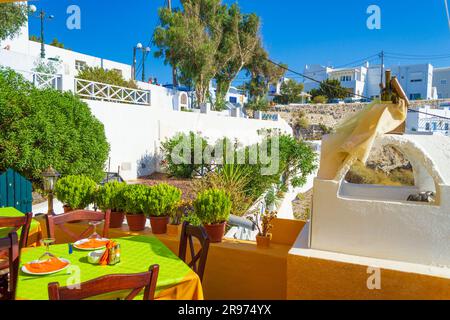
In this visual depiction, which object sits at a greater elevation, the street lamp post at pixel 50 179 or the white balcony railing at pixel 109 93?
the white balcony railing at pixel 109 93

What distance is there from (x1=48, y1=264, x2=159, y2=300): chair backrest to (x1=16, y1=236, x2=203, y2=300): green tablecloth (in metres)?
0.22

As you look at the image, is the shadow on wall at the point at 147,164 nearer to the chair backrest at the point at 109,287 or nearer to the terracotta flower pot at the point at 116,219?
the terracotta flower pot at the point at 116,219

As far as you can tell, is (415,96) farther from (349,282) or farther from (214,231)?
(349,282)

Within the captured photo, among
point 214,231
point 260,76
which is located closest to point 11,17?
point 214,231

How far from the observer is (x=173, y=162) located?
11.8m

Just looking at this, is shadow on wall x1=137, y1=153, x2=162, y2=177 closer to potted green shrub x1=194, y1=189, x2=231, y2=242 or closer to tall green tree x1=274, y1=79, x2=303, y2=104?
potted green shrub x1=194, y1=189, x2=231, y2=242

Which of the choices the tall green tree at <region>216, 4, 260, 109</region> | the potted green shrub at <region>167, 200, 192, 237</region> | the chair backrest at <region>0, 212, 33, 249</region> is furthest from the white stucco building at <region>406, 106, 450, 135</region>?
the chair backrest at <region>0, 212, 33, 249</region>

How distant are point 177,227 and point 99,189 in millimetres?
1166

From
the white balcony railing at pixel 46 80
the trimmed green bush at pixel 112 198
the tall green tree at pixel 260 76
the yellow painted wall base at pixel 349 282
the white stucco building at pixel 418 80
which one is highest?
the white stucco building at pixel 418 80

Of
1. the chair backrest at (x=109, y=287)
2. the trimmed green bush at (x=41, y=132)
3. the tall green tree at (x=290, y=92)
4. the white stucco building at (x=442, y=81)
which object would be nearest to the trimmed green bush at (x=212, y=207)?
the chair backrest at (x=109, y=287)

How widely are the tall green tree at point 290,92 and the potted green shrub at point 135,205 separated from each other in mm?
40832

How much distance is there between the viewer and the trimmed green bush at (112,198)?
3.85 m

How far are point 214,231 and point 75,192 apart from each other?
1.87 m
